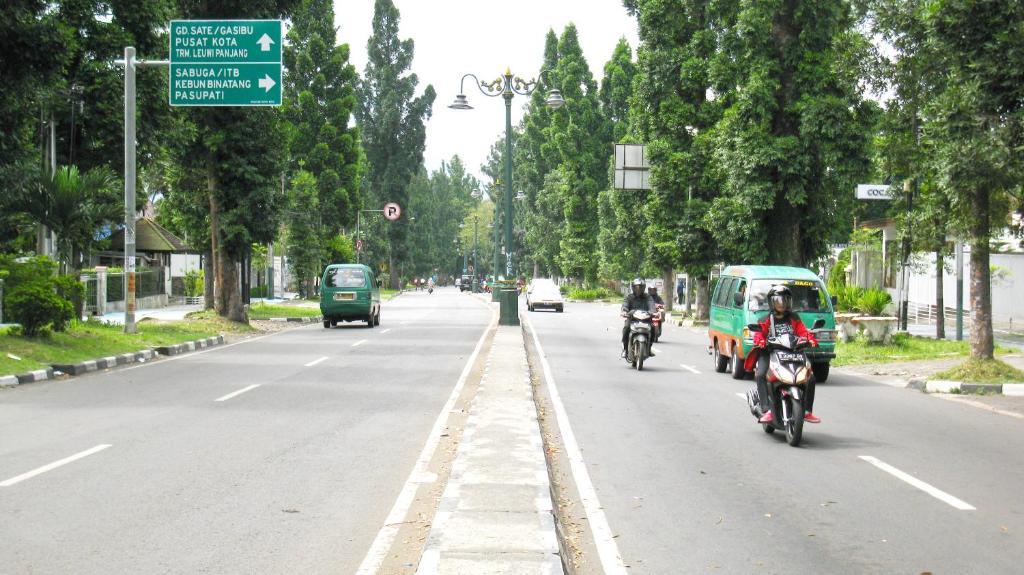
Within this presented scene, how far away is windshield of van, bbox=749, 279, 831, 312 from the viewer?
58.0 ft

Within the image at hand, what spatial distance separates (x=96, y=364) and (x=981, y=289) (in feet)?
53.6

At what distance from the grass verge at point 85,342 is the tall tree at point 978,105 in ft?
51.6

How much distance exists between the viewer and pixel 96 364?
1827 cm

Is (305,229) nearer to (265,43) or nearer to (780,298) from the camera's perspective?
(265,43)

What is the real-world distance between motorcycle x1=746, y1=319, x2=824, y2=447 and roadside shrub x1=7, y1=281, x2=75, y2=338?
1382 centimetres

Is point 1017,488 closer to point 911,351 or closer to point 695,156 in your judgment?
point 911,351

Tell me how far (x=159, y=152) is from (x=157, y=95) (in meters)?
2.94

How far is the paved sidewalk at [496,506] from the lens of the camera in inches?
217

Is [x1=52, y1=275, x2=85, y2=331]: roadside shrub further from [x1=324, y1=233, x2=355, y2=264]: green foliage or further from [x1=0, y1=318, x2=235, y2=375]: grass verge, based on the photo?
[x1=324, y1=233, x2=355, y2=264]: green foliage

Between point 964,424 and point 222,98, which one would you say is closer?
point 964,424

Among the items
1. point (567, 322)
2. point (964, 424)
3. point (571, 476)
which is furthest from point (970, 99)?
point (567, 322)

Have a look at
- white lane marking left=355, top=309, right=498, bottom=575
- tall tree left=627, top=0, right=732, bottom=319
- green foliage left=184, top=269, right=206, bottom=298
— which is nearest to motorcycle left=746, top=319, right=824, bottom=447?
white lane marking left=355, top=309, right=498, bottom=575

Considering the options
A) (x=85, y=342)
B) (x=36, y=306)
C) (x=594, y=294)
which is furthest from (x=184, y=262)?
(x=36, y=306)

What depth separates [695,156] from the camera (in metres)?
37.3
